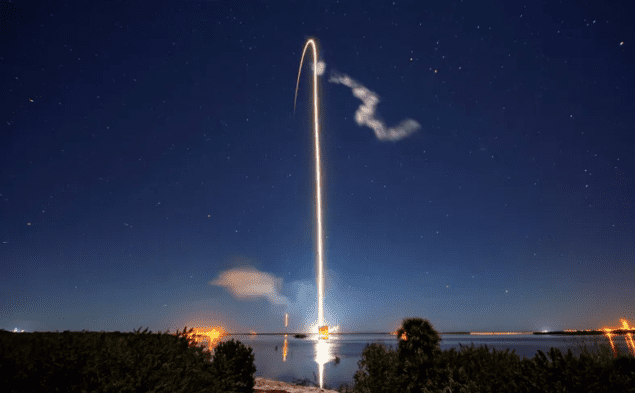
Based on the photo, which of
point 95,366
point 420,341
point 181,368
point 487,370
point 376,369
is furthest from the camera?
point 376,369

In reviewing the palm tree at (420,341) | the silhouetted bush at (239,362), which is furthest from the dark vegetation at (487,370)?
the silhouetted bush at (239,362)

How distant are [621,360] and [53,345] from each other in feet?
32.3

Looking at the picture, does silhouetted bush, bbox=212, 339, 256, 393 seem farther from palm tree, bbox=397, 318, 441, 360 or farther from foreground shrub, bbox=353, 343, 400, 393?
palm tree, bbox=397, 318, 441, 360

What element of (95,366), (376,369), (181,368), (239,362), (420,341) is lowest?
(376,369)

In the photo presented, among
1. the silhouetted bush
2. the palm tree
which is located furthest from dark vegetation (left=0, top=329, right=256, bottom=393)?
the palm tree

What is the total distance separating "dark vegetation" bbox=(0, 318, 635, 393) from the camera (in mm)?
5398

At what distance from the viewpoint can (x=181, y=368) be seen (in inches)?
276

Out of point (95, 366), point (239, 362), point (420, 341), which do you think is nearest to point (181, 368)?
point (95, 366)

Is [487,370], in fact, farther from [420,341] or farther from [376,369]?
[376,369]

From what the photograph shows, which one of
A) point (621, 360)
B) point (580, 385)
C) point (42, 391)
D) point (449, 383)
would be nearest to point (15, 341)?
point (42, 391)

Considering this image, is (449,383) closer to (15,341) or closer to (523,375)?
(523,375)

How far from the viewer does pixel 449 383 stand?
323 inches

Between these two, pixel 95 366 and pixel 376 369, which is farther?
pixel 376 369

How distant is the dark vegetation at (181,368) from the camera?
540cm
